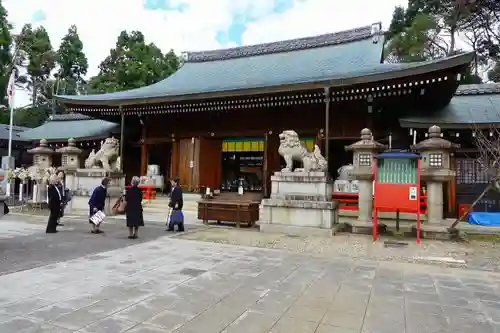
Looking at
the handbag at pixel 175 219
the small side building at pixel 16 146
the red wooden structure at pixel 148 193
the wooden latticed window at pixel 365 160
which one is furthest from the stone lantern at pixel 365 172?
the small side building at pixel 16 146

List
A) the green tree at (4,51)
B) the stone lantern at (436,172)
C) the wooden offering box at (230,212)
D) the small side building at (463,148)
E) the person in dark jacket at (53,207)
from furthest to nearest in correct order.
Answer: the green tree at (4,51) → the small side building at (463,148) → the wooden offering box at (230,212) → the stone lantern at (436,172) → the person in dark jacket at (53,207)

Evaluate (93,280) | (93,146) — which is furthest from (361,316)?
(93,146)

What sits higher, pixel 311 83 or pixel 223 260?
pixel 311 83

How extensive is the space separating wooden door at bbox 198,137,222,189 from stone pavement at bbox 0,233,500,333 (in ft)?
33.4

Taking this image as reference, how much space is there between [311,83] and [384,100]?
3.18 metres

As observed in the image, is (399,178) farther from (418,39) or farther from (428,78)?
(418,39)

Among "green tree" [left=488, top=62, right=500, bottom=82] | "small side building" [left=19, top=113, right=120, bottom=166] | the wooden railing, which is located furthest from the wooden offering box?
"green tree" [left=488, top=62, right=500, bottom=82]

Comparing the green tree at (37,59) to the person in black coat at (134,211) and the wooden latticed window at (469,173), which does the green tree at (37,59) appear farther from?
the wooden latticed window at (469,173)

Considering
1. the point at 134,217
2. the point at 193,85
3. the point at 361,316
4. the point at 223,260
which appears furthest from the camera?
the point at 193,85

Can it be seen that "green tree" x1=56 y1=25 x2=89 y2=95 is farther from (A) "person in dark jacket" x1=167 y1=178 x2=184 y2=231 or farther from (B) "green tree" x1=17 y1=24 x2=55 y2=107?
(A) "person in dark jacket" x1=167 y1=178 x2=184 y2=231

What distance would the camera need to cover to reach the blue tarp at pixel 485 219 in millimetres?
12129

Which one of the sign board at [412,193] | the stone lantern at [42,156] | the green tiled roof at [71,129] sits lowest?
the sign board at [412,193]

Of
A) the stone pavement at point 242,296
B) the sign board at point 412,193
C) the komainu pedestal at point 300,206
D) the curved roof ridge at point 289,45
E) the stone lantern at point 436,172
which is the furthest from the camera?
the curved roof ridge at point 289,45

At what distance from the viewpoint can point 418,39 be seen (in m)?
29.6
